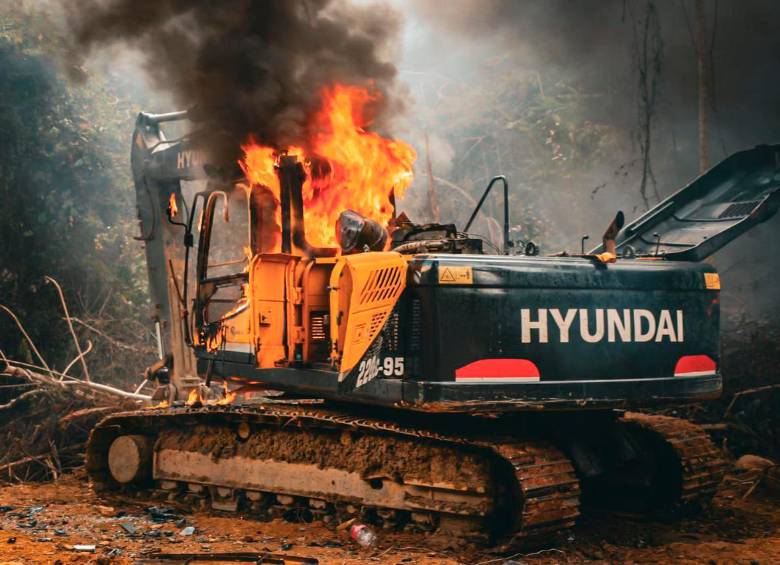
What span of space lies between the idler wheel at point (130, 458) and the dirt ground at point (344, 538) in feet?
0.80

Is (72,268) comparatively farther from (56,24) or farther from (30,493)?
(30,493)

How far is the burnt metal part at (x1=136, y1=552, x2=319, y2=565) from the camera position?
559 cm

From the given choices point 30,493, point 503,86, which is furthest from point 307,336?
point 503,86

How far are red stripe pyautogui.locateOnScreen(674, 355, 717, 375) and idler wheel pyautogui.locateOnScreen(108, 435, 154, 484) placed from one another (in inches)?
177

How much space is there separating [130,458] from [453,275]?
376 centimetres

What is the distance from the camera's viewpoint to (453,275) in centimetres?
570

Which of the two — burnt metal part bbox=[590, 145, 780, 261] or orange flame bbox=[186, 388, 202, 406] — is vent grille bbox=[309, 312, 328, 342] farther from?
orange flame bbox=[186, 388, 202, 406]

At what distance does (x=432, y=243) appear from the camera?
6.46 meters

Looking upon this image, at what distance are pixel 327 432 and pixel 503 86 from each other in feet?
49.5

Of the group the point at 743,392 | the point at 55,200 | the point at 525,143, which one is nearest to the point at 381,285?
the point at 743,392

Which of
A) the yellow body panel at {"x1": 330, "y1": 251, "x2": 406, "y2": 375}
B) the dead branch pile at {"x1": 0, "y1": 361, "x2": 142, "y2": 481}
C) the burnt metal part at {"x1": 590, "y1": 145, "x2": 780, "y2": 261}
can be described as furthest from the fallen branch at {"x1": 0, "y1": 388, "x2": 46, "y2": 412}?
the burnt metal part at {"x1": 590, "y1": 145, "x2": 780, "y2": 261}

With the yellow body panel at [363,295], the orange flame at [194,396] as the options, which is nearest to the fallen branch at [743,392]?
the yellow body panel at [363,295]

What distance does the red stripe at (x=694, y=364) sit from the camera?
6.29 metres

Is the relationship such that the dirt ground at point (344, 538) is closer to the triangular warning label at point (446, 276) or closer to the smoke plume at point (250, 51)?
the triangular warning label at point (446, 276)
